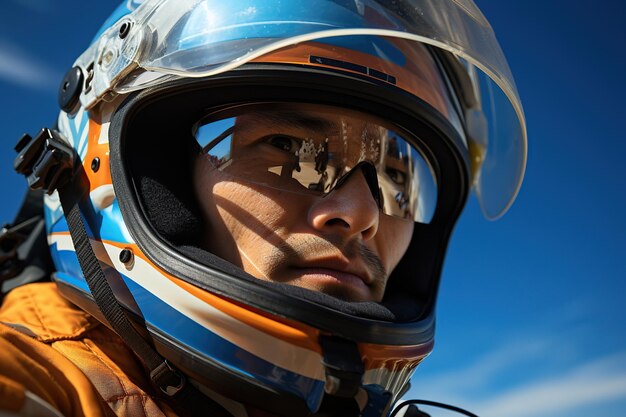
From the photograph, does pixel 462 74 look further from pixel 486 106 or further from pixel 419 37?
pixel 419 37

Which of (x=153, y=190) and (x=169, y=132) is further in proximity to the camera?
(x=169, y=132)

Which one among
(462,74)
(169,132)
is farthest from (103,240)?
(462,74)

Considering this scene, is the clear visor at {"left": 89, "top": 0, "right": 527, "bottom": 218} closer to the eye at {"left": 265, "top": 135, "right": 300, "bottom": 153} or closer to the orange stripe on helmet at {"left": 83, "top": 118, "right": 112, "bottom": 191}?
the orange stripe on helmet at {"left": 83, "top": 118, "right": 112, "bottom": 191}

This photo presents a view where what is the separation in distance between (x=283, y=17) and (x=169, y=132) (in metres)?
0.43

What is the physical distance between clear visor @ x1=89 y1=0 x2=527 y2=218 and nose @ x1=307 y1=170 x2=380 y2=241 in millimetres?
Answer: 306

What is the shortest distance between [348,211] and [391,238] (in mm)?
301

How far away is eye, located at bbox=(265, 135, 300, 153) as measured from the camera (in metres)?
1.40

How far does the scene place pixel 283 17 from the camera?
1336mm

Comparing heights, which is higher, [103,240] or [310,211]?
[310,211]

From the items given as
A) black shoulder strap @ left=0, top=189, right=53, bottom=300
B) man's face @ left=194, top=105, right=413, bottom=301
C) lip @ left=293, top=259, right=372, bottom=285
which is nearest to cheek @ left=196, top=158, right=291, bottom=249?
man's face @ left=194, top=105, right=413, bottom=301

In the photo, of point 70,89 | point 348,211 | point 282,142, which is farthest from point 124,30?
point 348,211

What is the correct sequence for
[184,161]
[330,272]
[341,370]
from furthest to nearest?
[184,161]
[330,272]
[341,370]

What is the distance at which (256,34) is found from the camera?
50.9 inches

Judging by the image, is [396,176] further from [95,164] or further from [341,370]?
[95,164]
